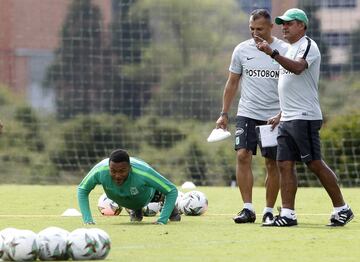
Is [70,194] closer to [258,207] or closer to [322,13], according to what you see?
[258,207]

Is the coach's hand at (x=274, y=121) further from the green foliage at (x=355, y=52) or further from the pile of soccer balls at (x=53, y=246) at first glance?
the green foliage at (x=355, y=52)

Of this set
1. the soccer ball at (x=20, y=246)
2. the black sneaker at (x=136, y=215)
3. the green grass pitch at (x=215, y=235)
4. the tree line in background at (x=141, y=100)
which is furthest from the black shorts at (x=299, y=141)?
the tree line in background at (x=141, y=100)

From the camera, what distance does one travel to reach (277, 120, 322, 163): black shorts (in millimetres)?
11195

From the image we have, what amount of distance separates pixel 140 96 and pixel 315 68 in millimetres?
14976

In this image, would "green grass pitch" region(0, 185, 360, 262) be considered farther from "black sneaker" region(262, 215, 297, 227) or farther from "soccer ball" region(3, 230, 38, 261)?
"soccer ball" region(3, 230, 38, 261)

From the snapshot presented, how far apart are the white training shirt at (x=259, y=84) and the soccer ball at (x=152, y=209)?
4.54 feet

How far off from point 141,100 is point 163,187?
14.4 metres

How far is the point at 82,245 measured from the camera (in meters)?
8.37

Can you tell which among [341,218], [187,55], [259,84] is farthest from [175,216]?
[187,55]

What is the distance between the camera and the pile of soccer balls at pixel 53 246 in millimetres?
8297

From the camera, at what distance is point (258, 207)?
14.9 meters

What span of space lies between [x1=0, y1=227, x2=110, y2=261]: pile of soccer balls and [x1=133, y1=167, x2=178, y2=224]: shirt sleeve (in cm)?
296

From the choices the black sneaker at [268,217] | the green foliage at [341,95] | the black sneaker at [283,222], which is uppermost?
the black sneaker at [283,222]

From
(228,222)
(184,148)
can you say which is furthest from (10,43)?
(228,222)
